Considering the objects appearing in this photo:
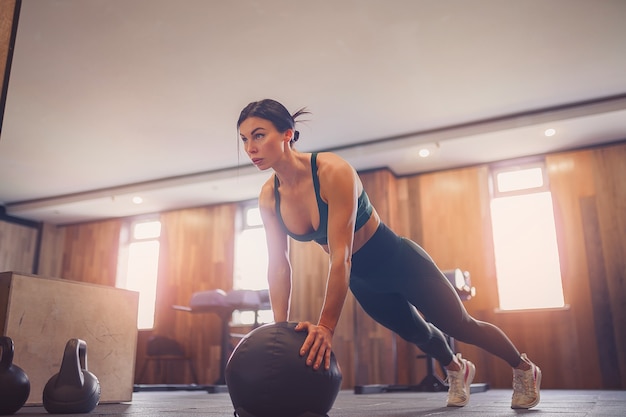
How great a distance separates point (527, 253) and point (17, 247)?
23.6 feet

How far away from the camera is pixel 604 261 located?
5637 millimetres

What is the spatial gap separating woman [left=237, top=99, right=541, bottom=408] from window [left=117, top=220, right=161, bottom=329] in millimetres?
6343

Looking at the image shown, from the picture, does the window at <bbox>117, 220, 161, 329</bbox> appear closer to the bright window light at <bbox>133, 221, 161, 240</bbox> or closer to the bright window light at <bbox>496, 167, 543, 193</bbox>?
the bright window light at <bbox>133, 221, 161, 240</bbox>

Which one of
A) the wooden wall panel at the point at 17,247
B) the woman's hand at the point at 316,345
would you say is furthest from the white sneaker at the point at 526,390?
the wooden wall panel at the point at 17,247

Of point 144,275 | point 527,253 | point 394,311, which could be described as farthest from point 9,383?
point 144,275

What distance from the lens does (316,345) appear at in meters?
1.46

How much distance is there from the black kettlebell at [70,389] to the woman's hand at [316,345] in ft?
3.66

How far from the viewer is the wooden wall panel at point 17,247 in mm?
8211

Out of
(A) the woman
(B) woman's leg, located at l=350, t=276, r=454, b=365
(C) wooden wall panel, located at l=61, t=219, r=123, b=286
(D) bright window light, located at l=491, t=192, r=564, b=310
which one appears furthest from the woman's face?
(C) wooden wall panel, located at l=61, t=219, r=123, b=286

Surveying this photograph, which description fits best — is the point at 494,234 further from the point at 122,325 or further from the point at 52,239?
the point at 52,239

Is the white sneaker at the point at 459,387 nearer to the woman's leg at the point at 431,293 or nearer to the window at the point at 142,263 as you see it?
the woman's leg at the point at 431,293

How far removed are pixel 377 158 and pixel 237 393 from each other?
498cm

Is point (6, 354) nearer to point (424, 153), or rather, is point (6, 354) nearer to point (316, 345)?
point (316, 345)

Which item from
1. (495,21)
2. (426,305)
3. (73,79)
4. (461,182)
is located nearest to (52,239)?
(73,79)
